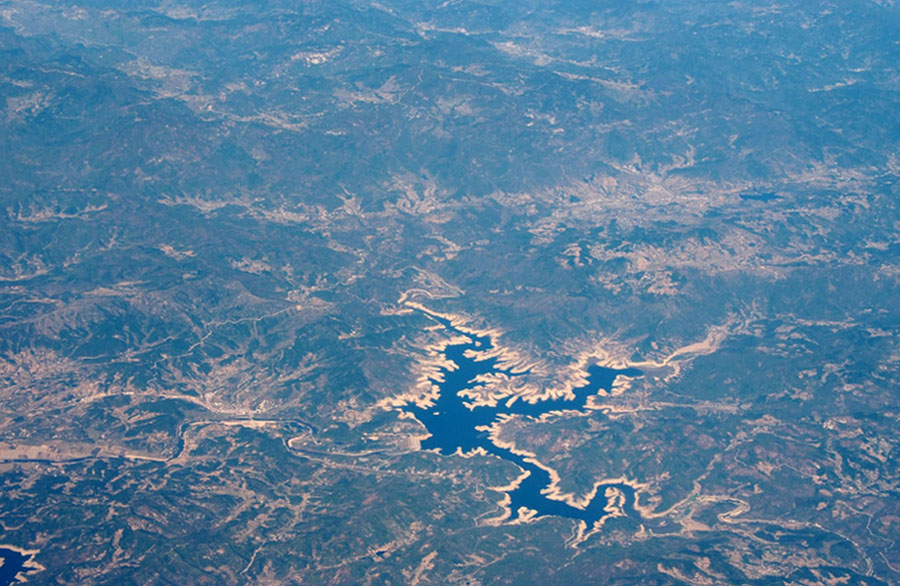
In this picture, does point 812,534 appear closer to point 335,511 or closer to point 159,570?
point 335,511

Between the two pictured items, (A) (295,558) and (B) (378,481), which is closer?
(A) (295,558)

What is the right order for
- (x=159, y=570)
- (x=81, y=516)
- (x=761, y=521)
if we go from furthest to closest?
1. (x=761, y=521)
2. (x=81, y=516)
3. (x=159, y=570)

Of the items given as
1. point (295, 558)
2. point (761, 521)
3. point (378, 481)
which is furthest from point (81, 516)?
point (761, 521)

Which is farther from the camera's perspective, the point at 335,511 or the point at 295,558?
the point at 335,511

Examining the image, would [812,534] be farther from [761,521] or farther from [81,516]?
[81,516]

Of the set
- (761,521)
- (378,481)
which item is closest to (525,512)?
(378,481)

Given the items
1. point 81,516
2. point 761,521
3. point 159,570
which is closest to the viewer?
point 159,570
